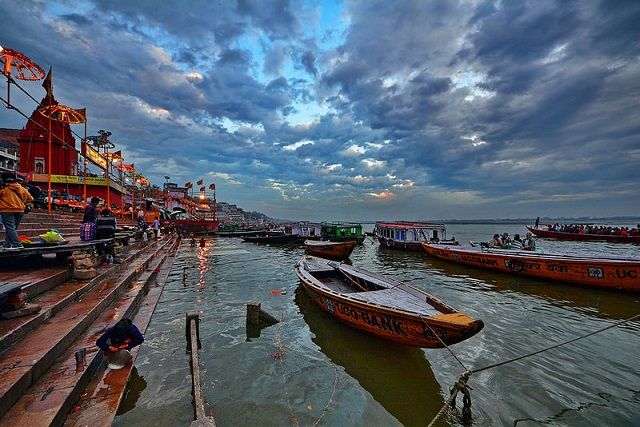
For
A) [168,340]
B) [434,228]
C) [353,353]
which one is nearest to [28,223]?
[168,340]

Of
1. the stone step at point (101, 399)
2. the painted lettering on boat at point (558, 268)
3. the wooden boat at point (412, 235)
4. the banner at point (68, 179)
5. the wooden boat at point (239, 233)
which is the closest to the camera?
the stone step at point (101, 399)

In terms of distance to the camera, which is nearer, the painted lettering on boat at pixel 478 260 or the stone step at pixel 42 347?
the stone step at pixel 42 347

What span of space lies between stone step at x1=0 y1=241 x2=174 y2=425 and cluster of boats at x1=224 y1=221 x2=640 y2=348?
235 inches

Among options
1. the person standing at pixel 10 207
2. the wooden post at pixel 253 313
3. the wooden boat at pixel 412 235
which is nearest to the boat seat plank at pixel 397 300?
the wooden post at pixel 253 313

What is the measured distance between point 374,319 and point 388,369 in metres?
1.12

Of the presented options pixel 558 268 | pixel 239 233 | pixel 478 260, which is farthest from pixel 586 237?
pixel 239 233

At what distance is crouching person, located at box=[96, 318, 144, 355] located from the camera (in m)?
4.79

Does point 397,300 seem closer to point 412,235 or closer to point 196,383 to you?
point 196,383

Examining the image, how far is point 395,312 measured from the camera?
6273 mm

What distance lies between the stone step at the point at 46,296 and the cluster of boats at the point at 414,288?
6480 mm

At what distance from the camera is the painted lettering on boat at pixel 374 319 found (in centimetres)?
636

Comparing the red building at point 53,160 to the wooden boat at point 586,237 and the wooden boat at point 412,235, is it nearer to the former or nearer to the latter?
the wooden boat at point 412,235

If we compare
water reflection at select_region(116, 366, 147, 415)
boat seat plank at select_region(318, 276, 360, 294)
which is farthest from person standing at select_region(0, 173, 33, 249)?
boat seat plank at select_region(318, 276, 360, 294)

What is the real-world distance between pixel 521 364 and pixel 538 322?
3.91 metres
